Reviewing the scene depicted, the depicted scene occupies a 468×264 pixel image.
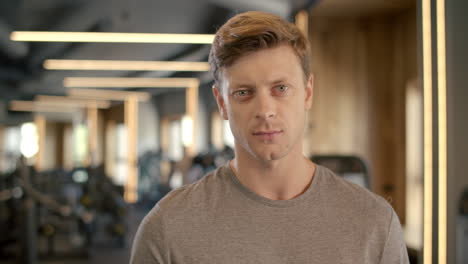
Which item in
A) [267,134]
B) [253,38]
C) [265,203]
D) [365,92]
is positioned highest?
[365,92]

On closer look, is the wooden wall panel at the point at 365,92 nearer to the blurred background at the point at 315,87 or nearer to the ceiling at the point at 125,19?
the blurred background at the point at 315,87

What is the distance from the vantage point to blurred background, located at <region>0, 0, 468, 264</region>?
1.54 metres

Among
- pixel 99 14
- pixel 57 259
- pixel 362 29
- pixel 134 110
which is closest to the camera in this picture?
pixel 99 14

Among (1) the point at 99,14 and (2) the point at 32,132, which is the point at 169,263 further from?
(2) the point at 32,132

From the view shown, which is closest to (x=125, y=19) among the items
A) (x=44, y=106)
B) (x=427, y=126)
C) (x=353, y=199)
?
(x=427, y=126)

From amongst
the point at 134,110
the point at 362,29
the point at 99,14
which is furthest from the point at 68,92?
the point at 362,29

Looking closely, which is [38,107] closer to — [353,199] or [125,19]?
[125,19]

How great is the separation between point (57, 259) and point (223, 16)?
3.62 m

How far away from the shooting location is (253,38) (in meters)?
1.00

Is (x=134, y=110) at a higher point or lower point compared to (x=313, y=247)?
higher

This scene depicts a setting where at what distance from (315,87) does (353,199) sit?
3466mm

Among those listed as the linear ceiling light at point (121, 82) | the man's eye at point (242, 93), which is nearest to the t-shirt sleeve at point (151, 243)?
the man's eye at point (242, 93)

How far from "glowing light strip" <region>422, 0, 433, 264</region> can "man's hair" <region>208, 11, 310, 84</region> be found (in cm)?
69

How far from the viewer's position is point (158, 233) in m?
1.03
